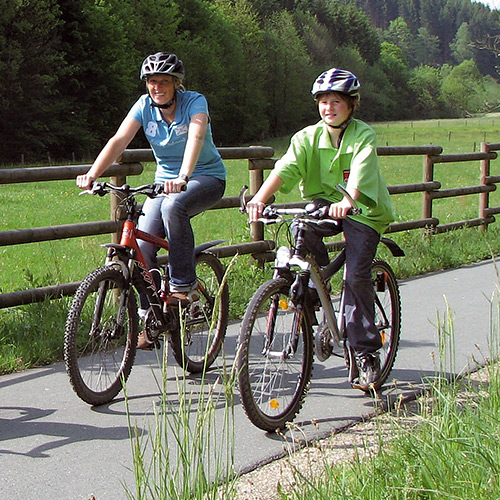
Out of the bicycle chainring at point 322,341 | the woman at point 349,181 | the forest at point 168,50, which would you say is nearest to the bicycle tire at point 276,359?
the bicycle chainring at point 322,341

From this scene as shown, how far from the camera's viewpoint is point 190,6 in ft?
241

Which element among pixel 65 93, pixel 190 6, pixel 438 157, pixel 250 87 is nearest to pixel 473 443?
pixel 438 157

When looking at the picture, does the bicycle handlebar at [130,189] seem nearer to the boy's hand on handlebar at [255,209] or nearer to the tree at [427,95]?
the boy's hand on handlebar at [255,209]

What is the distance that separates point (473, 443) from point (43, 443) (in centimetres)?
211

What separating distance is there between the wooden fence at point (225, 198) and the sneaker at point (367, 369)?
2.60m

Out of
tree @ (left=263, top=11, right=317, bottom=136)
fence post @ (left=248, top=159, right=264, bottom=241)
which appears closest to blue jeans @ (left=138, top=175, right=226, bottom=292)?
fence post @ (left=248, top=159, right=264, bottom=241)

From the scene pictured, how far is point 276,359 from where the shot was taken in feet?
14.5

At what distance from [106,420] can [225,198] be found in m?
3.80

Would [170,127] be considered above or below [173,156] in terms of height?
above

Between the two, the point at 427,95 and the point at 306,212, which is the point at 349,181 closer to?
the point at 306,212

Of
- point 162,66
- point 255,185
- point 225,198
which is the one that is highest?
point 162,66

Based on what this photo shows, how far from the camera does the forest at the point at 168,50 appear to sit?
48.0 meters

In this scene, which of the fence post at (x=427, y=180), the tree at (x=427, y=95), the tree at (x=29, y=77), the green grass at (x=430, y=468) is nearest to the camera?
the green grass at (x=430, y=468)

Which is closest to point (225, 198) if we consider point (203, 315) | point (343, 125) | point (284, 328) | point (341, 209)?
point (203, 315)
